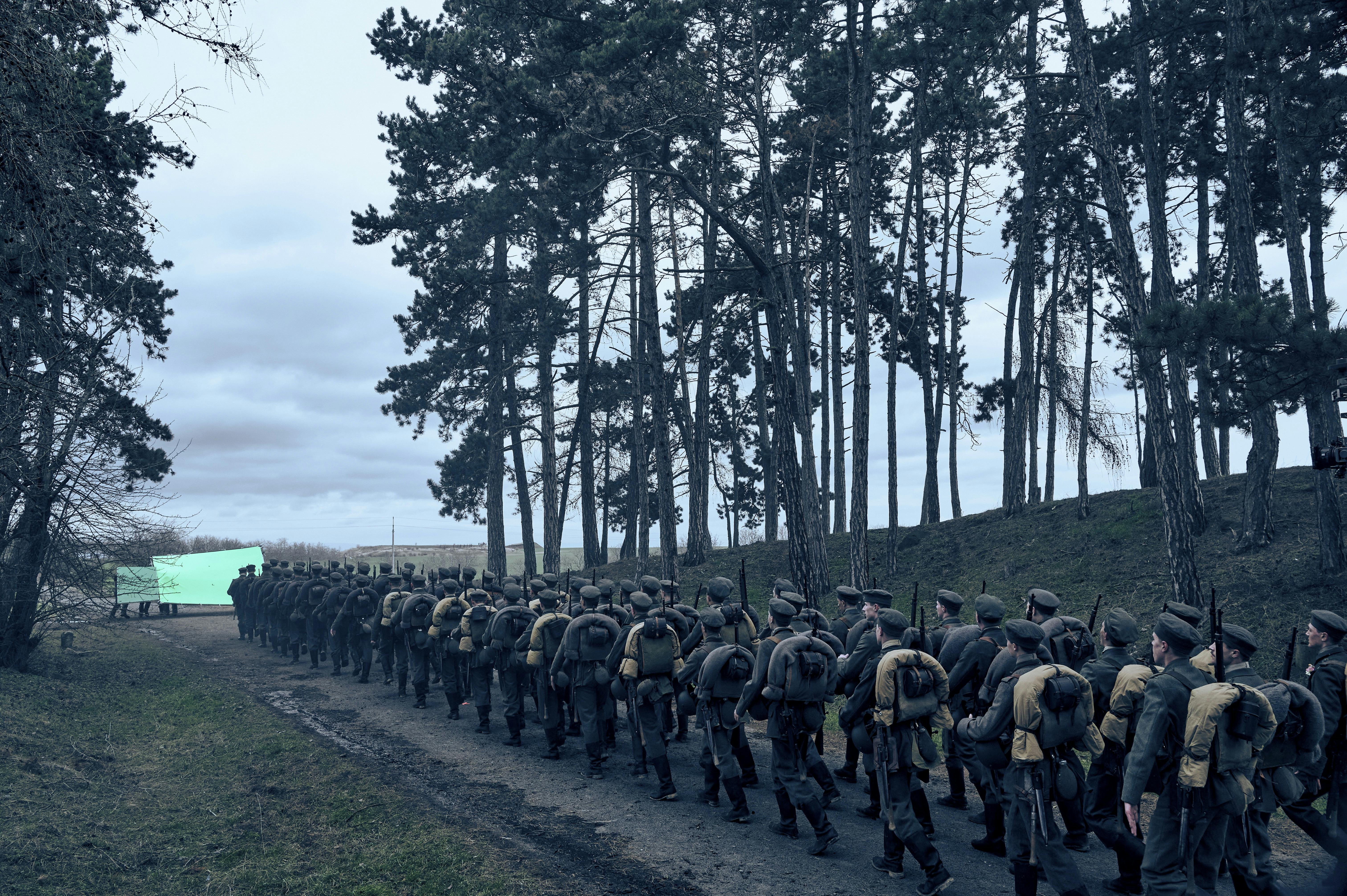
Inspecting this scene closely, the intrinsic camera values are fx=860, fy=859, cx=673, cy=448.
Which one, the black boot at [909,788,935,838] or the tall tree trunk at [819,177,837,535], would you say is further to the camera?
the tall tree trunk at [819,177,837,535]

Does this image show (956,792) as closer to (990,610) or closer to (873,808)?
(873,808)

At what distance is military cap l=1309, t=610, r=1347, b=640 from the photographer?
6.92 m

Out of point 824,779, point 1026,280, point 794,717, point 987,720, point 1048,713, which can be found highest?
point 1026,280

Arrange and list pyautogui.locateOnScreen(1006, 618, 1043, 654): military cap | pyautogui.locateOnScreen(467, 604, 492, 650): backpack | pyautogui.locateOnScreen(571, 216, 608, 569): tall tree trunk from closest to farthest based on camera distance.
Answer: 1. pyautogui.locateOnScreen(1006, 618, 1043, 654): military cap
2. pyautogui.locateOnScreen(467, 604, 492, 650): backpack
3. pyautogui.locateOnScreen(571, 216, 608, 569): tall tree trunk

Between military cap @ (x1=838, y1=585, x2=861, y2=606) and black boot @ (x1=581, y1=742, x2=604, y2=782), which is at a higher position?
military cap @ (x1=838, y1=585, x2=861, y2=606)

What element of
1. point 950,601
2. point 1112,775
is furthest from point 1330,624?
point 950,601

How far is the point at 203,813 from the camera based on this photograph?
31.0 feet

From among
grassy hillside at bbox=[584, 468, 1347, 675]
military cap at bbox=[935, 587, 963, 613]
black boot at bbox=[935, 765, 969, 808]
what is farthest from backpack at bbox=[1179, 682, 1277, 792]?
grassy hillside at bbox=[584, 468, 1347, 675]

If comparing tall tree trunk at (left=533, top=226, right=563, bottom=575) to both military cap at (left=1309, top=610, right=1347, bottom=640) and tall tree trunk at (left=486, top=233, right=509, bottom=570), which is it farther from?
military cap at (left=1309, top=610, right=1347, bottom=640)

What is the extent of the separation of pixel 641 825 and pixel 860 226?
14.6 metres

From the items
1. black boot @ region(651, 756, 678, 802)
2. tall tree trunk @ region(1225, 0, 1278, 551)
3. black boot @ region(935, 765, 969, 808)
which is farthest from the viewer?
tall tree trunk @ region(1225, 0, 1278, 551)

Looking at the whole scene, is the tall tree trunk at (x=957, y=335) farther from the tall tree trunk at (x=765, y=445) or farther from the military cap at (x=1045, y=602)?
the military cap at (x=1045, y=602)

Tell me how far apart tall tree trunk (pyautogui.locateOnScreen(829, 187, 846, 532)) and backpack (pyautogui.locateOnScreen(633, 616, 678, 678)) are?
21200 mm

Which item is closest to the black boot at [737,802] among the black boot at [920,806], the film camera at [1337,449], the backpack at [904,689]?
the black boot at [920,806]
